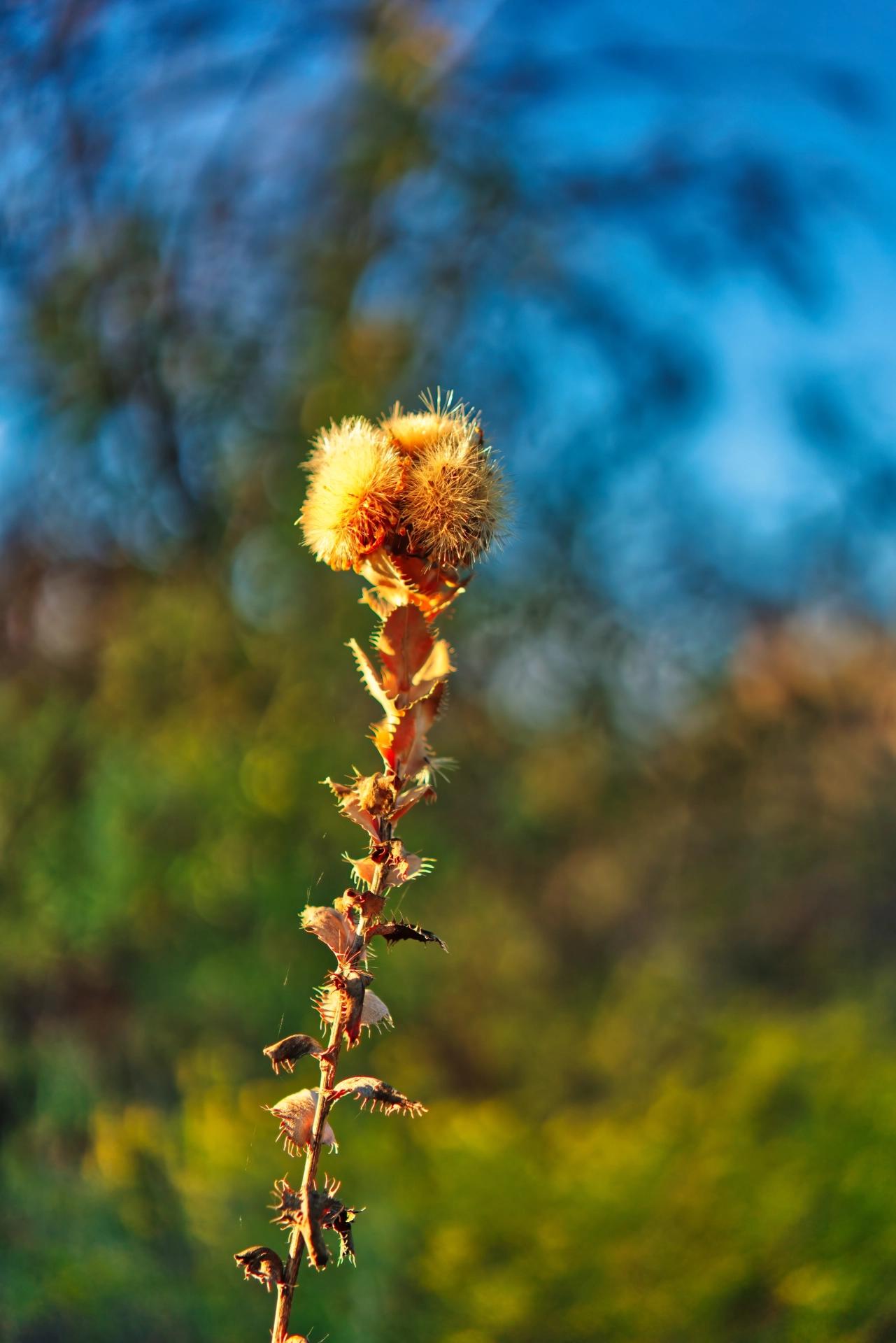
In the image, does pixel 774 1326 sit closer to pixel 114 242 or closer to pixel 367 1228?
pixel 367 1228

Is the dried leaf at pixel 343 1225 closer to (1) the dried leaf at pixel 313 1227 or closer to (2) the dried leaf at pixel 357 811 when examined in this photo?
(1) the dried leaf at pixel 313 1227

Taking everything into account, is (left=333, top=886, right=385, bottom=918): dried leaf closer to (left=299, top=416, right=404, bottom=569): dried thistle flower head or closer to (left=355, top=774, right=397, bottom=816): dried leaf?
(left=355, top=774, right=397, bottom=816): dried leaf

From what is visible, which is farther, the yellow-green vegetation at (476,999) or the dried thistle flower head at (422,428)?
the yellow-green vegetation at (476,999)

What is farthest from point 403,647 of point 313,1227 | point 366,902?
point 313,1227

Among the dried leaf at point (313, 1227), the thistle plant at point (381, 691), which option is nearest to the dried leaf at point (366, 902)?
the thistle plant at point (381, 691)

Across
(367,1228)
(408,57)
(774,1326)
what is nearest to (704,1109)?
(774,1326)

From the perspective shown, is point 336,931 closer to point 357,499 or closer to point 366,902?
point 366,902

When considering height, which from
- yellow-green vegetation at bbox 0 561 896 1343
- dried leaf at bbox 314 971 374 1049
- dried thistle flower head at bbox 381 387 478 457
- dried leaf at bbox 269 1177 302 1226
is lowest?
dried leaf at bbox 269 1177 302 1226

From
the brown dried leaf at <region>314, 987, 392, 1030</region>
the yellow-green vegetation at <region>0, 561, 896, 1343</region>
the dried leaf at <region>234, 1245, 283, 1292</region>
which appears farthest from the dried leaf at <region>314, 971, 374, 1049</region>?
the yellow-green vegetation at <region>0, 561, 896, 1343</region>
